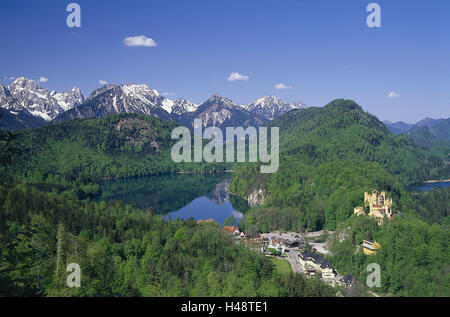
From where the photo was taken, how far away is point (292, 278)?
1106 inches

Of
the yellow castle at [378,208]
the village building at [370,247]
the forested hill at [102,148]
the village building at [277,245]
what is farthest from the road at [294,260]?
the forested hill at [102,148]

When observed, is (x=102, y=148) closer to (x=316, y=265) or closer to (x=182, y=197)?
(x=182, y=197)

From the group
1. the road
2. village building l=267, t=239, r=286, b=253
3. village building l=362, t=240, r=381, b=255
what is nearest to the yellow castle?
village building l=362, t=240, r=381, b=255

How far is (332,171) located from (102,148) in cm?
11648

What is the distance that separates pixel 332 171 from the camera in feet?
225

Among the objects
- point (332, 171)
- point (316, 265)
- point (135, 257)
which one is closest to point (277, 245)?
point (316, 265)

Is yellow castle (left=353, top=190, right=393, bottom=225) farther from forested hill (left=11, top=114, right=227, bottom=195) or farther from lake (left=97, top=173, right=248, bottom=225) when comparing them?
forested hill (left=11, top=114, right=227, bottom=195)

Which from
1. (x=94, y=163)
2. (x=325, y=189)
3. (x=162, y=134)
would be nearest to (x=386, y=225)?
(x=325, y=189)

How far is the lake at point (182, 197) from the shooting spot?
72188 millimetres
